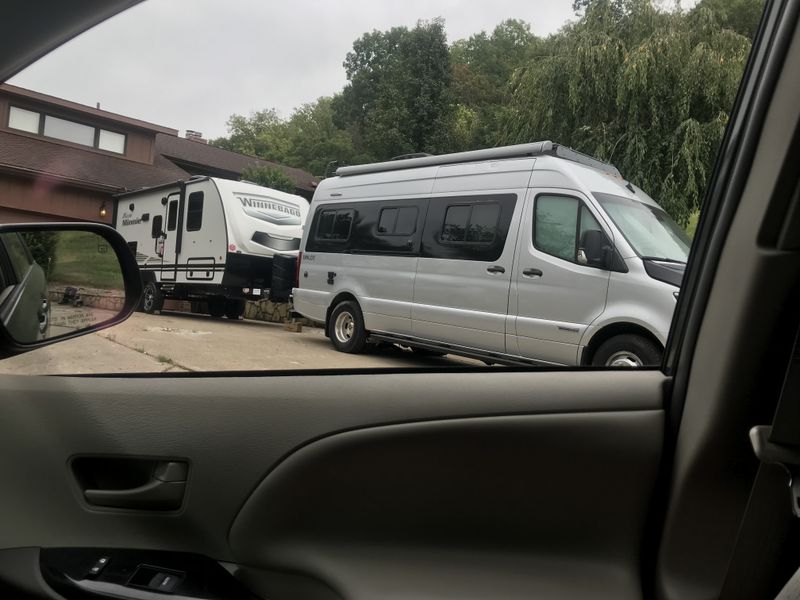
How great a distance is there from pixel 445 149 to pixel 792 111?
1288 mm

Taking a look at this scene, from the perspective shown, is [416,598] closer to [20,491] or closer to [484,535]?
[484,535]

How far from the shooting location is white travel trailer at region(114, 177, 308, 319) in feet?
11.4

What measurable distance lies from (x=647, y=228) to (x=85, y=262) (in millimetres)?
1790

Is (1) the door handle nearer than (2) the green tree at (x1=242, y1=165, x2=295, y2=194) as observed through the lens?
Yes

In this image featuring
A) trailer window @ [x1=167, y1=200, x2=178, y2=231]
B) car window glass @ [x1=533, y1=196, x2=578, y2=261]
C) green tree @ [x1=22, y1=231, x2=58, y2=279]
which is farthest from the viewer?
trailer window @ [x1=167, y1=200, x2=178, y2=231]

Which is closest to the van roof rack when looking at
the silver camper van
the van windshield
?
the silver camper van

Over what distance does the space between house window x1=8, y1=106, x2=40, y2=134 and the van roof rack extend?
3.78 ft

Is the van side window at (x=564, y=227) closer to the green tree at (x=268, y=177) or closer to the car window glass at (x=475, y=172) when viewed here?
the car window glass at (x=475, y=172)

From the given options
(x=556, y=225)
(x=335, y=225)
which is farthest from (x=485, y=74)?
(x=335, y=225)

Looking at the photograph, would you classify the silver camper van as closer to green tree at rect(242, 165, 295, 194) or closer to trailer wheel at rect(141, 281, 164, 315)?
green tree at rect(242, 165, 295, 194)

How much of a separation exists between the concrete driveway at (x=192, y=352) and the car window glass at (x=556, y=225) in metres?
0.88

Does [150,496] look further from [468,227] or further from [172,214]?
[172,214]

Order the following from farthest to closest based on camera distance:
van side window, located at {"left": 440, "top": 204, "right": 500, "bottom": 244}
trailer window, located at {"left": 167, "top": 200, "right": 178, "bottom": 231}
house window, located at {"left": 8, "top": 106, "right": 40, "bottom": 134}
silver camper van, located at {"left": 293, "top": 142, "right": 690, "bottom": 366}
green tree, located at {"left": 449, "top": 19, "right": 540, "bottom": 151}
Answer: trailer window, located at {"left": 167, "top": 200, "right": 178, "bottom": 231} → van side window, located at {"left": 440, "top": 204, "right": 500, "bottom": 244} → silver camper van, located at {"left": 293, "top": 142, "right": 690, "bottom": 366} → green tree, located at {"left": 449, "top": 19, "right": 540, "bottom": 151} → house window, located at {"left": 8, "top": 106, "right": 40, "bottom": 134}

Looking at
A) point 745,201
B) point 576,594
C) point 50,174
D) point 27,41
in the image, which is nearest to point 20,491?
point 50,174
